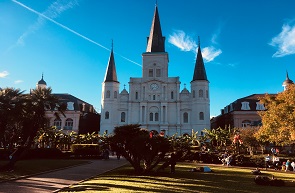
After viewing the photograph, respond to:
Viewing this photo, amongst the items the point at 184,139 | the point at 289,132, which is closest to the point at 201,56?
the point at 184,139

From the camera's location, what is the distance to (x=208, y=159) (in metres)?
34.7

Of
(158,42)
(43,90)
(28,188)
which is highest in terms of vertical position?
(158,42)

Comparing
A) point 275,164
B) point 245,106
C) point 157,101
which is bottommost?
point 275,164

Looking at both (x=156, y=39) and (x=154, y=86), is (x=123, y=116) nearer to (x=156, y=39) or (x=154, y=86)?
(x=154, y=86)

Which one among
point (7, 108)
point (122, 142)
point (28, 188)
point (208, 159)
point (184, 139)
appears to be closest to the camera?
point (28, 188)

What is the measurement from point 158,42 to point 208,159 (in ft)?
134

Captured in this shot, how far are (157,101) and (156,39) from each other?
15790mm

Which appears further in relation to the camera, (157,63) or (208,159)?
(157,63)

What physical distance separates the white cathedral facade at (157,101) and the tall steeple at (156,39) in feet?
4.65

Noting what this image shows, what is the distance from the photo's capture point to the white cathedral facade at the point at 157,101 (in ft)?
208

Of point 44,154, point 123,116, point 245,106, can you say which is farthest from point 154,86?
point 44,154

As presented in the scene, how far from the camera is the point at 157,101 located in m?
64.8

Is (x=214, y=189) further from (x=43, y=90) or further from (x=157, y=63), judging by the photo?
(x=157, y=63)

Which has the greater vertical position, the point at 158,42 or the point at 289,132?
the point at 158,42
